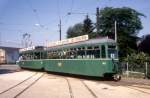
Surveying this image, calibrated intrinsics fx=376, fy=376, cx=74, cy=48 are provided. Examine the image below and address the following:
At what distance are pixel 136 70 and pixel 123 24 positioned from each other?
1039 inches

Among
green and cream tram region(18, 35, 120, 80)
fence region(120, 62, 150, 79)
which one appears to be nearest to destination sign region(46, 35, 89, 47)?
green and cream tram region(18, 35, 120, 80)

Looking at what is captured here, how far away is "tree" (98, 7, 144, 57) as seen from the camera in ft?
174

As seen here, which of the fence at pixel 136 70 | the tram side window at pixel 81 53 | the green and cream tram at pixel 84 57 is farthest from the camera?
the fence at pixel 136 70

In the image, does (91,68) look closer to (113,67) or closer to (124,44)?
(113,67)

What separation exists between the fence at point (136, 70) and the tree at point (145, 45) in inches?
751

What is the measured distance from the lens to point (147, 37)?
50.0 metres

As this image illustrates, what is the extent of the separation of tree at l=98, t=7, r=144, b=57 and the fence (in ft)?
72.9

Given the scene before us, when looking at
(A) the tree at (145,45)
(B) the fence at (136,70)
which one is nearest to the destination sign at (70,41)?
(B) the fence at (136,70)

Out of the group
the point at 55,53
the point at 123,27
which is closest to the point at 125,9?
the point at 123,27

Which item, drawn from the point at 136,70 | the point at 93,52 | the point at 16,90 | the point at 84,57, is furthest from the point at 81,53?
the point at 16,90

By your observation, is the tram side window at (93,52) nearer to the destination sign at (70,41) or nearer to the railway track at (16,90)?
the destination sign at (70,41)

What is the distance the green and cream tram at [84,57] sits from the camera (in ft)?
79.2

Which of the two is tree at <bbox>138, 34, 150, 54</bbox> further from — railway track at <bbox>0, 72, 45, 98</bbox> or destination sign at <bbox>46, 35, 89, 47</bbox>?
railway track at <bbox>0, 72, 45, 98</bbox>

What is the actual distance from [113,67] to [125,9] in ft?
106
